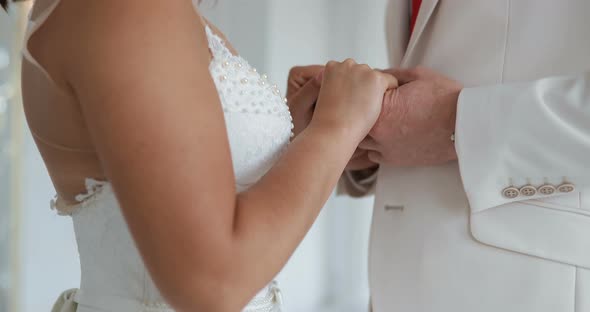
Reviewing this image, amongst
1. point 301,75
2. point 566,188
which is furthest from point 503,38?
point 301,75

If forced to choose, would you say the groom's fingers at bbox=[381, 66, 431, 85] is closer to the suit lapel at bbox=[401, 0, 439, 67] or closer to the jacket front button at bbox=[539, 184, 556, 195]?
the suit lapel at bbox=[401, 0, 439, 67]

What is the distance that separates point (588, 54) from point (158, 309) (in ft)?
2.37

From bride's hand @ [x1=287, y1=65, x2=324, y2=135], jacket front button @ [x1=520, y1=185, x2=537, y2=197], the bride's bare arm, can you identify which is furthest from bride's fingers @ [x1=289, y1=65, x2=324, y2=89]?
the bride's bare arm

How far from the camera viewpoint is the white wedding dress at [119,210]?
0.78 metres

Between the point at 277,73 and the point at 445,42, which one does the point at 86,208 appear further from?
the point at 277,73

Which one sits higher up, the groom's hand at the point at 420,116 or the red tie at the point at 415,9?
the red tie at the point at 415,9

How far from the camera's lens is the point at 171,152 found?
0.57 metres

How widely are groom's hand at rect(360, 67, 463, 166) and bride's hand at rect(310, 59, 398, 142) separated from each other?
0.04 metres

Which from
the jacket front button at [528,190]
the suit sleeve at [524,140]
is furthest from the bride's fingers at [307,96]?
the jacket front button at [528,190]

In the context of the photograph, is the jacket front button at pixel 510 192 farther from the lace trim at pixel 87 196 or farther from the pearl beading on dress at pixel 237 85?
the lace trim at pixel 87 196

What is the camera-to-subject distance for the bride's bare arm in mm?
566

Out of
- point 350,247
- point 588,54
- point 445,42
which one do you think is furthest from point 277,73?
point 588,54

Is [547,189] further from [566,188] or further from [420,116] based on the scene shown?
[420,116]

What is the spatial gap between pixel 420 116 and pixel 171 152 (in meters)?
0.52
